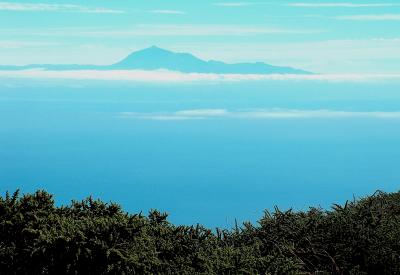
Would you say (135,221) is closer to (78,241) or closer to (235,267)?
(78,241)

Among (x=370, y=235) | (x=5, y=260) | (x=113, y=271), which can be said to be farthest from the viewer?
(x=370, y=235)

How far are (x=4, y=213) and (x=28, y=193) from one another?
0.42 m

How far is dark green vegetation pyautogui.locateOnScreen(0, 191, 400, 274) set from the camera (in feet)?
21.2

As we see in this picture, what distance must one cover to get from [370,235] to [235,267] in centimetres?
213

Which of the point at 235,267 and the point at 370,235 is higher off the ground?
the point at 370,235

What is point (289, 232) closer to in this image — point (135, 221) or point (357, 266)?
point (357, 266)

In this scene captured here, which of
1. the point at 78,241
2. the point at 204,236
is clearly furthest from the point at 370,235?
the point at 78,241

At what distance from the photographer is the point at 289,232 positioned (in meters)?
8.10

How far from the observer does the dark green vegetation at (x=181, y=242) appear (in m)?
6.45

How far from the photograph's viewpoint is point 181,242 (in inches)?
278

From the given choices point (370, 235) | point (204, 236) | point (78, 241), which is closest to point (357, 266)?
point (370, 235)

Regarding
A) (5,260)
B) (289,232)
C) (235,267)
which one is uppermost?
(289,232)

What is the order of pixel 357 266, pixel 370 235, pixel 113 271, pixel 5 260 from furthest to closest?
pixel 370 235, pixel 357 266, pixel 5 260, pixel 113 271

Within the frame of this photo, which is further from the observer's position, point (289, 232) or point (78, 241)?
point (289, 232)
